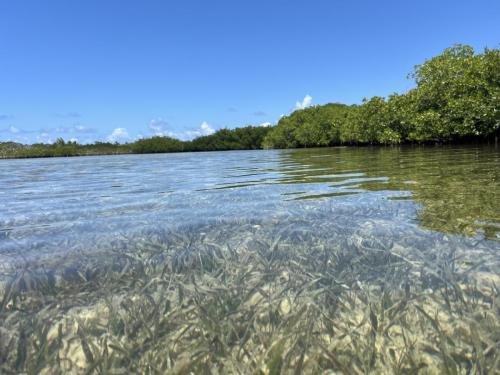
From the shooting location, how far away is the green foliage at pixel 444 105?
29422 mm

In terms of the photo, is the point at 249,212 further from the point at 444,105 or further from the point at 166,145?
the point at 166,145

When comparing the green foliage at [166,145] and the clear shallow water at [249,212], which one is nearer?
the clear shallow water at [249,212]

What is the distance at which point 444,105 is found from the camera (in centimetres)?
3541

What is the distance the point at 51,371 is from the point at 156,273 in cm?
109

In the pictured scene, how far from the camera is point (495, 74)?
97.3 ft

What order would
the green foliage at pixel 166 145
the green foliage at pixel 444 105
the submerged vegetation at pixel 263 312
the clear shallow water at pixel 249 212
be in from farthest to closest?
the green foliage at pixel 166 145
the green foliage at pixel 444 105
the clear shallow water at pixel 249 212
the submerged vegetation at pixel 263 312

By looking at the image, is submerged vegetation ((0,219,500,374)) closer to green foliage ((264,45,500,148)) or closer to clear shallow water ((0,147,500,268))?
clear shallow water ((0,147,500,268))

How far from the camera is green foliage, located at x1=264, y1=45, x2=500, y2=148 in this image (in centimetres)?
2942

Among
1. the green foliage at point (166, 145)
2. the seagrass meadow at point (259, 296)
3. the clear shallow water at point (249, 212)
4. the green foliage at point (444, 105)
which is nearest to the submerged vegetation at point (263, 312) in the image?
the seagrass meadow at point (259, 296)

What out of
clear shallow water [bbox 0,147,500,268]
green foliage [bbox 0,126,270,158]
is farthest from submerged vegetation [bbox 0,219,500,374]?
green foliage [bbox 0,126,270,158]

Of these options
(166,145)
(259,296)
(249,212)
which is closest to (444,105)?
(249,212)

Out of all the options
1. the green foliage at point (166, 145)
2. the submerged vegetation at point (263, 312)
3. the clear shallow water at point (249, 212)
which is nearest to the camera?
the submerged vegetation at point (263, 312)

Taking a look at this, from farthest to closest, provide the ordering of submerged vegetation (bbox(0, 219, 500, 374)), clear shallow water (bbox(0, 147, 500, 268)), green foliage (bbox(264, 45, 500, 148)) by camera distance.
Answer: green foliage (bbox(264, 45, 500, 148)) → clear shallow water (bbox(0, 147, 500, 268)) → submerged vegetation (bbox(0, 219, 500, 374))

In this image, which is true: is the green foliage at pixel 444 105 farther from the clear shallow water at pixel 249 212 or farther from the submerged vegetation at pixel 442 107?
the clear shallow water at pixel 249 212
